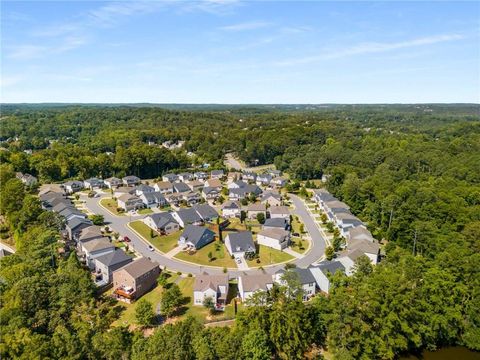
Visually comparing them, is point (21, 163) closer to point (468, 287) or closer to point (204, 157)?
point (204, 157)

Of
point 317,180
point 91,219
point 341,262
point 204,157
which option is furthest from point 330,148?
point 91,219

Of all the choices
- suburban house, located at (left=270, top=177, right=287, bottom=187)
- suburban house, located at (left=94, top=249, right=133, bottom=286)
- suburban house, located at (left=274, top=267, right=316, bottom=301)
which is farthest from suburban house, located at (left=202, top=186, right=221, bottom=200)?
suburban house, located at (left=274, top=267, right=316, bottom=301)

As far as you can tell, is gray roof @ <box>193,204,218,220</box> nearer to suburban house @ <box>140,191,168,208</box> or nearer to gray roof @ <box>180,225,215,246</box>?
gray roof @ <box>180,225,215,246</box>

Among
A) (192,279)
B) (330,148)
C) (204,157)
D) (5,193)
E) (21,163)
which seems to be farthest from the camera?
(204,157)

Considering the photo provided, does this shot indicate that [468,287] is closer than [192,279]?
Yes

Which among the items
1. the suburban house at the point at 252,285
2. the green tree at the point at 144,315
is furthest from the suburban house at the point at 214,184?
the green tree at the point at 144,315

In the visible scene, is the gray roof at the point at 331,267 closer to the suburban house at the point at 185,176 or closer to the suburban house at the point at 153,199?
the suburban house at the point at 153,199
